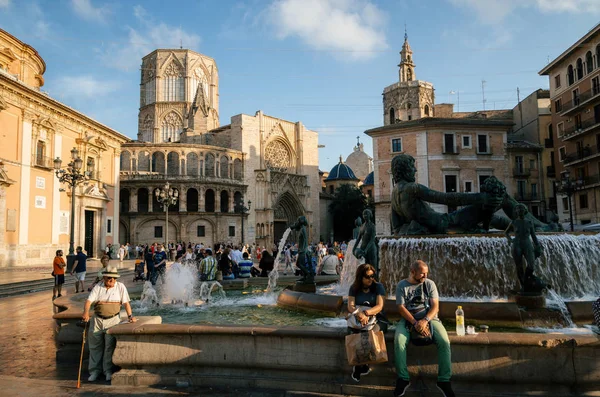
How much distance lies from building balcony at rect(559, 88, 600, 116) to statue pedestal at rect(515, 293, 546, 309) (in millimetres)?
29927

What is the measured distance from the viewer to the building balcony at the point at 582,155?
31.8 metres

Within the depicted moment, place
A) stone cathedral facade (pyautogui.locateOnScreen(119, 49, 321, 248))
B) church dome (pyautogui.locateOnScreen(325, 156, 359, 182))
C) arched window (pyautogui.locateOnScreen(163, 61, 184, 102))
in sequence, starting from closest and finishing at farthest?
stone cathedral facade (pyautogui.locateOnScreen(119, 49, 321, 248)), arched window (pyautogui.locateOnScreen(163, 61, 184, 102)), church dome (pyautogui.locateOnScreen(325, 156, 359, 182))

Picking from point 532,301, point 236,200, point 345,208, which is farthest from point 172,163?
point 532,301

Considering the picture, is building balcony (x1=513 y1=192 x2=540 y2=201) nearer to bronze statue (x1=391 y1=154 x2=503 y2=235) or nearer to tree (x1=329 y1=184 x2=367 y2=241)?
tree (x1=329 y1=184 x2=367 y2=241)

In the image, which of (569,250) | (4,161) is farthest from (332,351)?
(4,161)

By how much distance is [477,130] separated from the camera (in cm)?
3875

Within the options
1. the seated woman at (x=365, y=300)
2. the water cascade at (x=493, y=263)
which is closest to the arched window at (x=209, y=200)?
the water cascade at (x=493, y=263)

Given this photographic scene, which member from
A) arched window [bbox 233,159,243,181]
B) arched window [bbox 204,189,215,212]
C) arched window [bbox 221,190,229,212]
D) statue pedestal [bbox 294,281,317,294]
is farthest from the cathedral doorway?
statue pedestal [bbox 294,281,317,294]

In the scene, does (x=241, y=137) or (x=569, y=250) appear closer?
(x=569, y=250)

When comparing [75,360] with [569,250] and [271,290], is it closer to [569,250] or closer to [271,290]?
[271,290]

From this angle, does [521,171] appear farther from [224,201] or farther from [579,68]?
[224,201]

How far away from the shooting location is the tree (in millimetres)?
58688

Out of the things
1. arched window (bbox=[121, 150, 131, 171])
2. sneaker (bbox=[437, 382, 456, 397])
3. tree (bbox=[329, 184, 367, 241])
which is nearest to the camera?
sneaker (bbox=[437, 382, 456, 397])

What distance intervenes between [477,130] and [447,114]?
1214 centimetres
